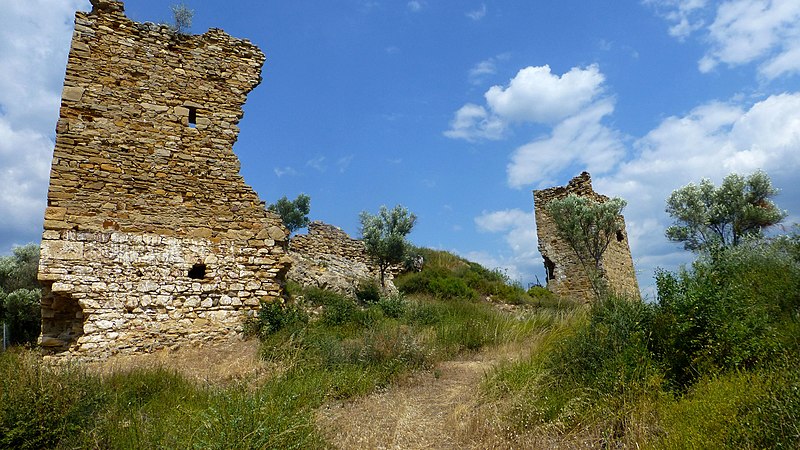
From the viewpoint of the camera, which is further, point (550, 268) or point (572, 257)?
point (550, 268)

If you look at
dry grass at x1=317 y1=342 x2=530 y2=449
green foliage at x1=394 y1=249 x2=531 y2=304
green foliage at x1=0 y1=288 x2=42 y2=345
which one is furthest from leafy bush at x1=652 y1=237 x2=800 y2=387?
green foliage at x1=0 y1=288 x2=42 y2=345

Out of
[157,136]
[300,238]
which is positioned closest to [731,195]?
[300,238]

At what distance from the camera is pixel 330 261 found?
56.9 ft

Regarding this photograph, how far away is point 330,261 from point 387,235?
8.36ft

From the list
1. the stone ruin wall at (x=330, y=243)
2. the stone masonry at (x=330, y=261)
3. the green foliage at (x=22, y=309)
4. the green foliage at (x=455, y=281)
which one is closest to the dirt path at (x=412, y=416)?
the stone masonry at (x=330, y=261)

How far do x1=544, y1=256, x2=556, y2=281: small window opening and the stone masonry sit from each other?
7479 millimetres

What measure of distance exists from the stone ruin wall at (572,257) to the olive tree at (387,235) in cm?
681

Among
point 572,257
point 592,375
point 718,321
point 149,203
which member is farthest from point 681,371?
point 572,257

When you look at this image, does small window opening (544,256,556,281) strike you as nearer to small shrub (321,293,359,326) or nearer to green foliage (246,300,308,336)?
small shrub (321,293,359,326)

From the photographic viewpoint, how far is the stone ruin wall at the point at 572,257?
774 inches

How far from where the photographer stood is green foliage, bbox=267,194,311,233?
29.4 metres

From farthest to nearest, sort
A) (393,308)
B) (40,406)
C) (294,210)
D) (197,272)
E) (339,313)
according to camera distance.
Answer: (294,210) → (393,308) → (339,313) → (197,272) → (40,406)

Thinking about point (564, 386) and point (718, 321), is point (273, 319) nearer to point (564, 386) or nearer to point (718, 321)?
point (564, 386)

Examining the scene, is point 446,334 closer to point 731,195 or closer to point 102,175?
point 102,175
